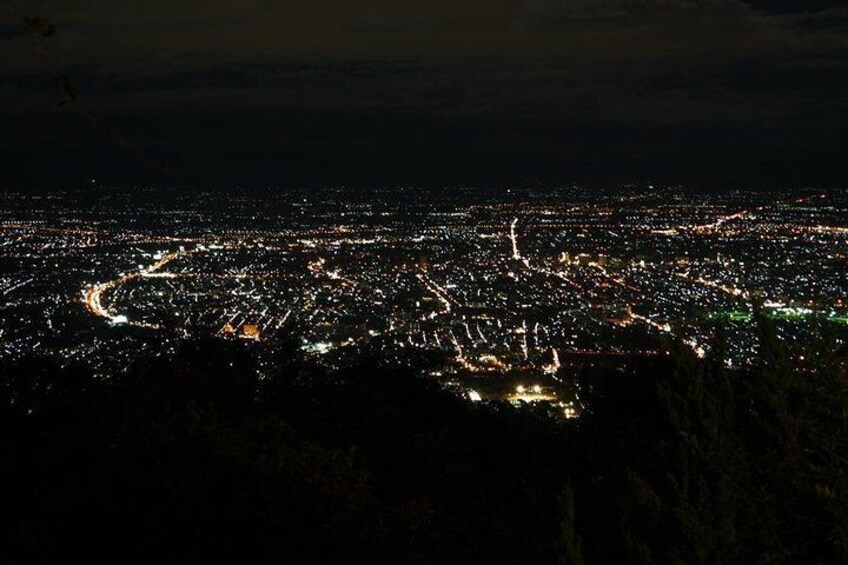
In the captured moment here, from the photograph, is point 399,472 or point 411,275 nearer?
point 399,472

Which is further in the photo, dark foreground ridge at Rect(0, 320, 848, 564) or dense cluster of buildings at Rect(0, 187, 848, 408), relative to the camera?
dense cluster of buildings at Rect(0, 187, 848, 408)

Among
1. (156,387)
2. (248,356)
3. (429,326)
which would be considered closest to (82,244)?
(429,326)

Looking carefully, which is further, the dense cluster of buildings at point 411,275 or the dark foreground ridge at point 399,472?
the dense cluster of buildings at point 411,275

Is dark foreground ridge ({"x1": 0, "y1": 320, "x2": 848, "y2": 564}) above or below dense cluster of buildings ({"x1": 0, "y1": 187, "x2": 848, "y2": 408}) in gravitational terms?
above

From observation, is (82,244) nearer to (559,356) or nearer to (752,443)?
(559,356)

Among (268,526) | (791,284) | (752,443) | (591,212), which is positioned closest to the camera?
(752,443)

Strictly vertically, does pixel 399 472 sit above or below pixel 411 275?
above

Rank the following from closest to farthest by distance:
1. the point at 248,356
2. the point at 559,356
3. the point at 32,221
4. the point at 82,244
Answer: the point at 248,356
the point at 559,356
the point at 82,244
the point at 32,221

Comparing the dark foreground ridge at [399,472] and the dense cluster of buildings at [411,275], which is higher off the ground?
the dark foreground ridge at [399,472]
